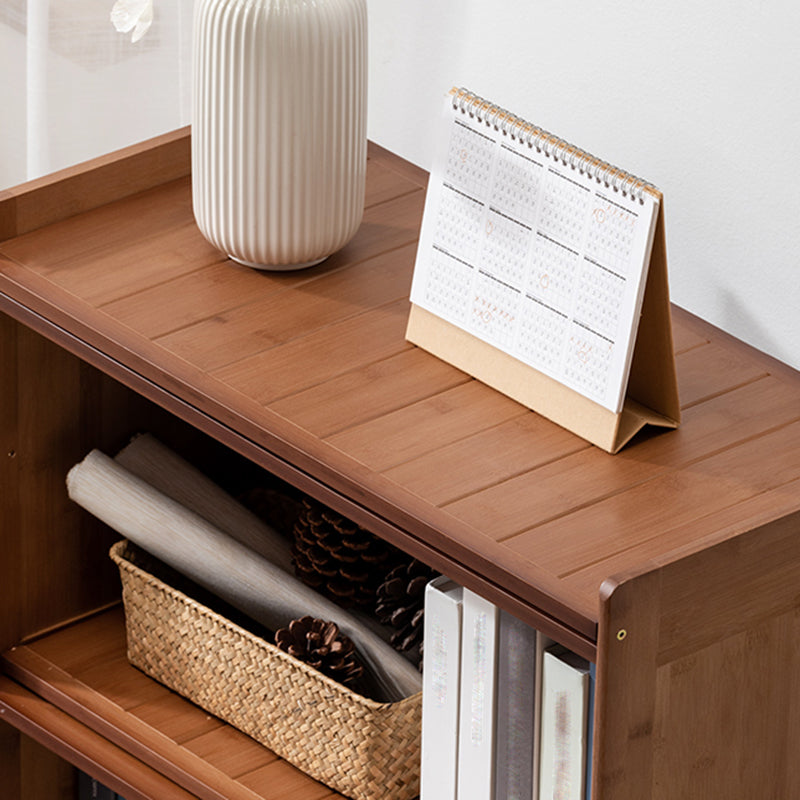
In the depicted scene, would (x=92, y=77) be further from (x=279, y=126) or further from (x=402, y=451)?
(x=402, y=451)

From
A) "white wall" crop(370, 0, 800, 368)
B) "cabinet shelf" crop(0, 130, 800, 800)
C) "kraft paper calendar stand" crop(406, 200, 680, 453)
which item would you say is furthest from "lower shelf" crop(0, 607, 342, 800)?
"white wall" crop(370, 0, 800, 368)

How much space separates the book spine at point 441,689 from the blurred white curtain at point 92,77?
0.88 metres

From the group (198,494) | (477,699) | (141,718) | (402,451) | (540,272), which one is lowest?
(141,718)

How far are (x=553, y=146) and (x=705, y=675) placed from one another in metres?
0.38

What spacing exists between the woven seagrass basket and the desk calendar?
0.91ft

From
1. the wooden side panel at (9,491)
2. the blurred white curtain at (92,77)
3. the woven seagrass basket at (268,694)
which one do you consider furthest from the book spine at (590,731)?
the blurred white curtain at (92,77)

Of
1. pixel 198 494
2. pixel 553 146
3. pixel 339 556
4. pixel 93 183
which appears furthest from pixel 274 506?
pixel 553 146

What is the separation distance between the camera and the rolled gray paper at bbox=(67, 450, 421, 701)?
143 cm

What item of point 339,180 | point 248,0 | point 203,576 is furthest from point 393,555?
point 248,0

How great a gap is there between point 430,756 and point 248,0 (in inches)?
22.7

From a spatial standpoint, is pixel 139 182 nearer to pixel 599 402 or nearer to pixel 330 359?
pixel 330 359

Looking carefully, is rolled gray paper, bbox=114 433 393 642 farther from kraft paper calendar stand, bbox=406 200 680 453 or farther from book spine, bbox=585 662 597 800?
book spine, bbox=585 662 597 800

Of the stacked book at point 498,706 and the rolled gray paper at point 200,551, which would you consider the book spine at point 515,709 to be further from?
the rolled gray paper at point 200,551

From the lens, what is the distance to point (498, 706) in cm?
116
